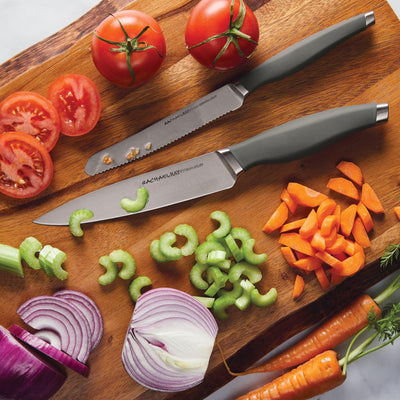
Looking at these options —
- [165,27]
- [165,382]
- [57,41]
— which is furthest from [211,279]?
[57,41]

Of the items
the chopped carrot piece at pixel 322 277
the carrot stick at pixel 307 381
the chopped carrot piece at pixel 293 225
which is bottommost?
the carrot stick at pixel 307 381

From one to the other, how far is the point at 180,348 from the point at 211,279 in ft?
1.30

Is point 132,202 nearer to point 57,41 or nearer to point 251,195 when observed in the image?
point 251,195

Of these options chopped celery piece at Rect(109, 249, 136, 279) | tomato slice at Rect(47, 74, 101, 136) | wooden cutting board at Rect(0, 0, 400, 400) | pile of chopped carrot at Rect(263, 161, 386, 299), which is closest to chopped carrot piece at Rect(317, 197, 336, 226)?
pile of chopped carrot at Rect(263, 161, 386, 299)

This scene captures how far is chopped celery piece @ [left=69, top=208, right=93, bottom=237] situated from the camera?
261cm

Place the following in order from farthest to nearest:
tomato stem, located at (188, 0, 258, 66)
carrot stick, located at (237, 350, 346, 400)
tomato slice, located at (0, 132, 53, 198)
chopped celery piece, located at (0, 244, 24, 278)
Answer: carrot stick, located at (237, 350, 346, 400) < chopped celery piece, located at (0, 244, 24, 278) < tomato slice, located at (0, 132, 53, 198) < tomato stem, located at (188, 0, 258, 66)

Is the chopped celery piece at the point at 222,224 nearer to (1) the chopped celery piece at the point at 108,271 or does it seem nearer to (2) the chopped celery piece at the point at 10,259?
(1) the chopped celery piece at the point at 108,271

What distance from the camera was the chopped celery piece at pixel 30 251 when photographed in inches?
102

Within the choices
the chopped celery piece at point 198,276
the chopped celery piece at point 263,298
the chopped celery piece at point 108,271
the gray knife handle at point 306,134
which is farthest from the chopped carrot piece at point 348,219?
the chopped celery piece at point 108,271

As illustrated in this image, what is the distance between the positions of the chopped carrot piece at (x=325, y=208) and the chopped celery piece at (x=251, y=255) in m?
0.36

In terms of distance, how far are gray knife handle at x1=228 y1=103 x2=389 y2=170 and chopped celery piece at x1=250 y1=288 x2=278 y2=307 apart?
679 millimetres

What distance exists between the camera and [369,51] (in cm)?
269

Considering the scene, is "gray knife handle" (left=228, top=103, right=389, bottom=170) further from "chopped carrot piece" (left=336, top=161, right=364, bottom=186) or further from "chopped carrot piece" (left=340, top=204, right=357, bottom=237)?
"chopped carrot piece" (left=340, top=204, right=357, bottom=237)

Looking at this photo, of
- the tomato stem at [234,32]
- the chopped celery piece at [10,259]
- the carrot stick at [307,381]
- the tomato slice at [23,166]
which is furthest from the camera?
the carrot stick at [307,381]
